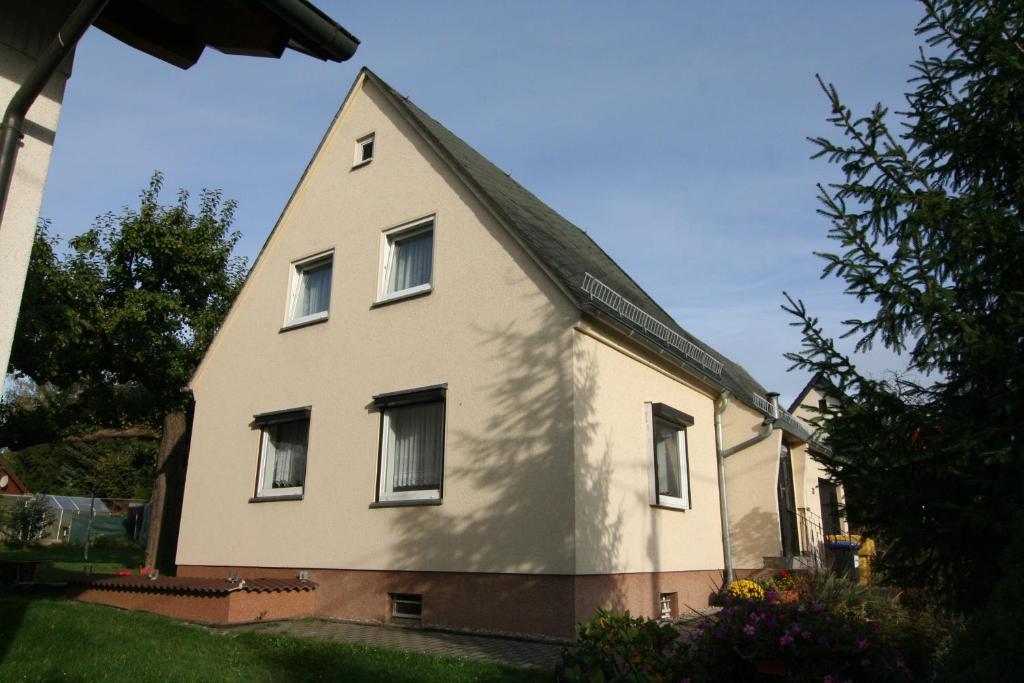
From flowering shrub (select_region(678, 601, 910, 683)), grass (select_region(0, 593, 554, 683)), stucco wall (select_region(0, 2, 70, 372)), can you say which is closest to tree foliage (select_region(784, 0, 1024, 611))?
flowering shrub (select_region(678, 601, 910, 683))

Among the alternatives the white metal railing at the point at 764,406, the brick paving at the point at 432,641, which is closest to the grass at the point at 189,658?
the brick paving at the point at 432,641

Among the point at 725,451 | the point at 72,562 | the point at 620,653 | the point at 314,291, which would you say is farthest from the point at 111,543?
the point at 620,653

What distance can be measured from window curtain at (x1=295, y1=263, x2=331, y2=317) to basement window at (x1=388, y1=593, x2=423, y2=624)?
17.2 ft

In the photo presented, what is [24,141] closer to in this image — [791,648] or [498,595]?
[791,648]

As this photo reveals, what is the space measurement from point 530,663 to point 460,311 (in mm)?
5023

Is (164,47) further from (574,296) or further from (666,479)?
(666,479)

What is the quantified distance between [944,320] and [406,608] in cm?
787

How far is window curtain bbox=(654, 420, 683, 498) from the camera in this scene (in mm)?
11234

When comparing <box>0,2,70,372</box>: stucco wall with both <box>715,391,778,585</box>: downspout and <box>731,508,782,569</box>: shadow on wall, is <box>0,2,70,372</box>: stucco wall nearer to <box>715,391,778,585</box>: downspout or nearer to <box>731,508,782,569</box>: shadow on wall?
<box>715,391,778,585</box>: downspout

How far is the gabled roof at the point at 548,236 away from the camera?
9.91 m

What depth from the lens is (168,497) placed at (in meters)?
16.1

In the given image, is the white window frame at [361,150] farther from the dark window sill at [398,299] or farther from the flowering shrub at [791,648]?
→ the flowering shrub at [791,648]

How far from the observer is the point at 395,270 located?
11891 millimetres

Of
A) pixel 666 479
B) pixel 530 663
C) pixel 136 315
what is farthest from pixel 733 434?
pixel 136 315
